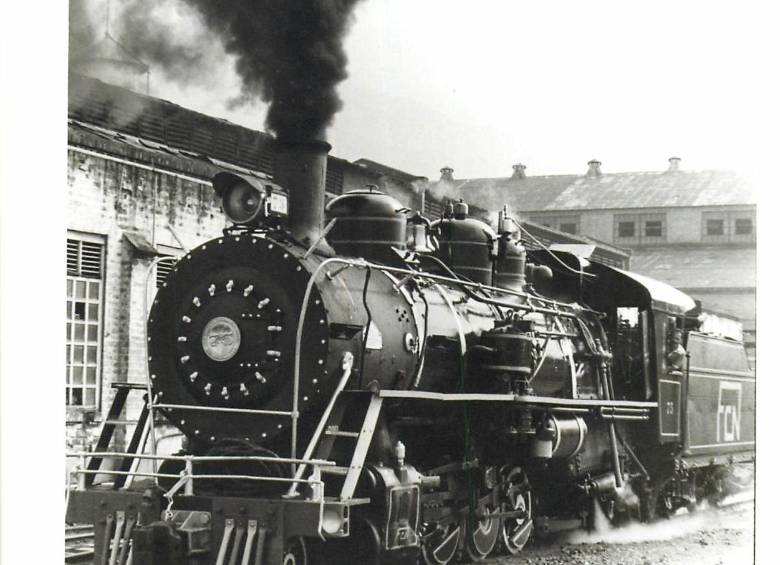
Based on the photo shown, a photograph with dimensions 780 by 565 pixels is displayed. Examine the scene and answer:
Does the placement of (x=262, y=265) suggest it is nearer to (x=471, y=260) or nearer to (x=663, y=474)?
(x=471, y=260)

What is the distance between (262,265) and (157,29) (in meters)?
1.41

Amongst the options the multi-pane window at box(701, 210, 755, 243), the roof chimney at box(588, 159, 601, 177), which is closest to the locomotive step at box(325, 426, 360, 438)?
the roof chimney at box(588, 159, 601, 177)

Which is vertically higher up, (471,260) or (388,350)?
(471,260)

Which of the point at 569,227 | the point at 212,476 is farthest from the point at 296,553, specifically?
the point at 569,227

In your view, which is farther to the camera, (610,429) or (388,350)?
(610,429)

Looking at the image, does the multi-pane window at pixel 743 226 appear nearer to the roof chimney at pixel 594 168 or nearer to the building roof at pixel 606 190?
the building roof at pixel 606 190

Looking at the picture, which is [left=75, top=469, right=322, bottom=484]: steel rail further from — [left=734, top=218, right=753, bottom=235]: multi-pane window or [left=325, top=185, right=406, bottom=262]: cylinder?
[left=734, top=218, right=753, bottom=235]: multi-pane window

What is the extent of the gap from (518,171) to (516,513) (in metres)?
1.98

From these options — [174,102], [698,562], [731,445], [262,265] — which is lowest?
[698,562]

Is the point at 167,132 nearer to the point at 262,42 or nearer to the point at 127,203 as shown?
the point at 127,203

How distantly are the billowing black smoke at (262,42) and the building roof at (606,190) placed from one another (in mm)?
1002

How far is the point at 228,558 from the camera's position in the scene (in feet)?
14.9

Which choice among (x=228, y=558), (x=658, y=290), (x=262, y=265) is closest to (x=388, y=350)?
(x=262, y=265)

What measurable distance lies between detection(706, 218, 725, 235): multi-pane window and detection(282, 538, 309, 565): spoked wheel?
7.82 ft
